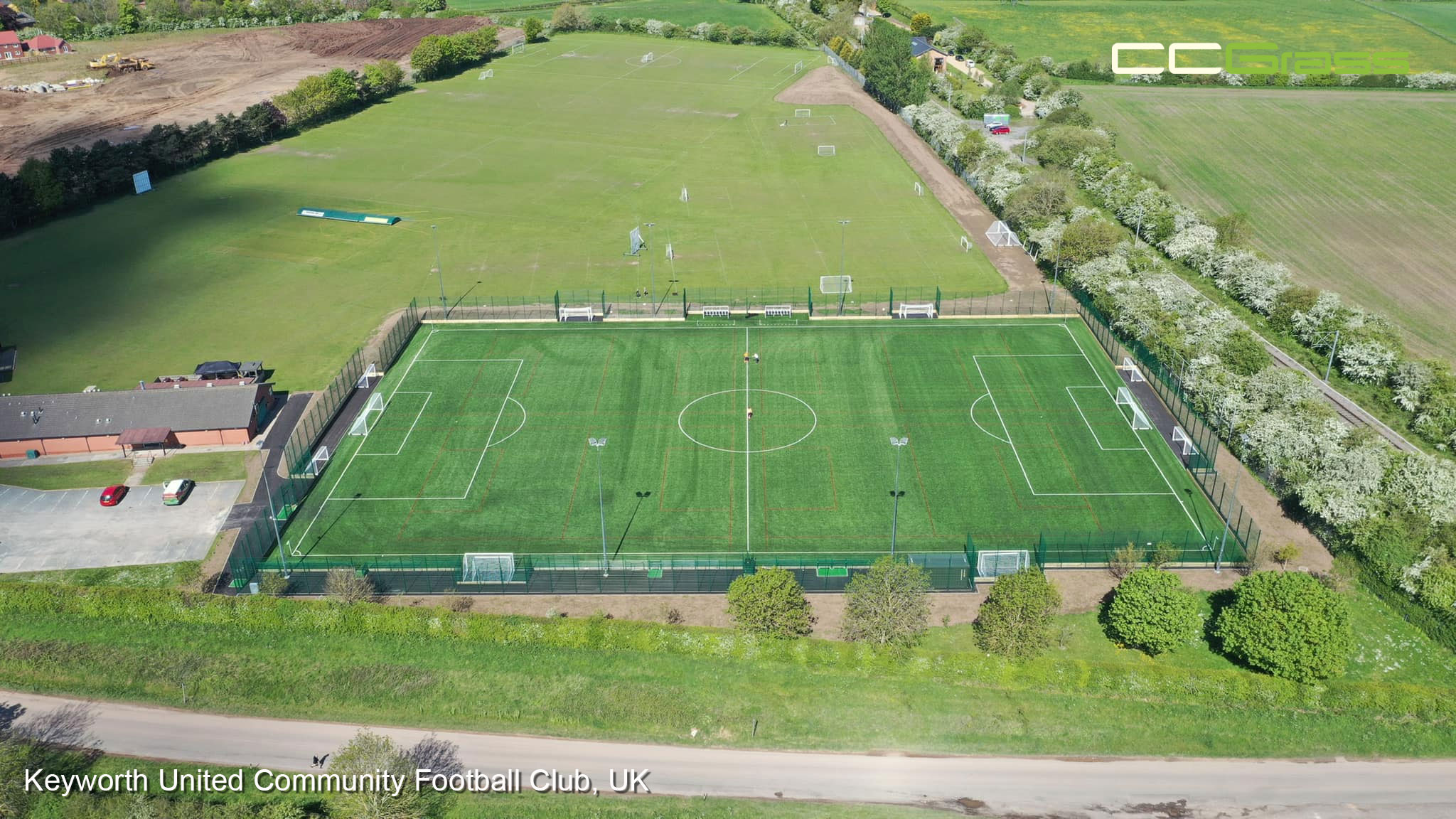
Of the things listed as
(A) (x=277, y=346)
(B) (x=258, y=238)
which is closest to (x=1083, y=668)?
(A) (x=277, y=346)

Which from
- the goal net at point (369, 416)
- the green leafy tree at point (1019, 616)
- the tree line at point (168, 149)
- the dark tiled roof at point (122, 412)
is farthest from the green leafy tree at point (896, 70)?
the green leafy tree at point (1019, 616)

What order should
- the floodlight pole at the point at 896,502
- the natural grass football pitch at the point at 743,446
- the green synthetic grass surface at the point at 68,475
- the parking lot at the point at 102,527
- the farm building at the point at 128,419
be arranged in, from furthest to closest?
the farm building at the point at 128,419
the green synthetic grass surface at the point at 68,475
the natural grass football pitch at the point at 743,446
the parking lot at the point at 102,527
the floodlight pole at the point at 896,502

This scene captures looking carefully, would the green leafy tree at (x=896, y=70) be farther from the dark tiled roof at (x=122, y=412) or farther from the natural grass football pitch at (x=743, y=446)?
the dark tiled roof at (x=122, y=412)

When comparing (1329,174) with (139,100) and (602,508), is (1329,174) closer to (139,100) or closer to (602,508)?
(602,508)

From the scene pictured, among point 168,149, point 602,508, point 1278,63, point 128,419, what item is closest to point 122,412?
point 128,419

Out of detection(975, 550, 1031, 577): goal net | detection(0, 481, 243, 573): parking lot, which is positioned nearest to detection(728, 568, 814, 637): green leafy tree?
detection(975, 550, 1031, 577): goal net

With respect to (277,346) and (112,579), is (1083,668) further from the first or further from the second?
(277,346)
